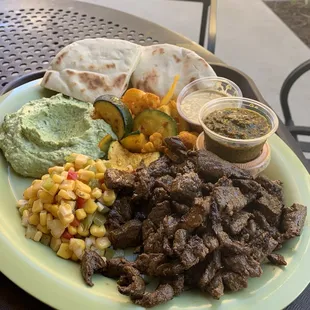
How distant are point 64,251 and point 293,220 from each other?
2.96 feet

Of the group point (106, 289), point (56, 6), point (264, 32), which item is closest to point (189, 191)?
point (106, 289)

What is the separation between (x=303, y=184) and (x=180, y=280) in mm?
794

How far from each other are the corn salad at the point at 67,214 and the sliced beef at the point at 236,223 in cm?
48

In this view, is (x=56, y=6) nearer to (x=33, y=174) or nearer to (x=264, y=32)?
(x=33, y=174)

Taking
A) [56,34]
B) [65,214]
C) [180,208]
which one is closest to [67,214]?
[65,214]

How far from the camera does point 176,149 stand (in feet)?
6.75

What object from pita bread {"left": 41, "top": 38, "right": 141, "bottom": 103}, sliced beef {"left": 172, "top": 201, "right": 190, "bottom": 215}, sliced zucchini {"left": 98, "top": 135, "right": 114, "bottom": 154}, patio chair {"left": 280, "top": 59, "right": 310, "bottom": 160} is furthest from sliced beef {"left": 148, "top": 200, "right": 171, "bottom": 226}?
patio chair {"left": 280, "top": 59, "right": 310, "bottom": 160}

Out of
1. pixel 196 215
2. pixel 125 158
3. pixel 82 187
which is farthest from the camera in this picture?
pixel 125 158

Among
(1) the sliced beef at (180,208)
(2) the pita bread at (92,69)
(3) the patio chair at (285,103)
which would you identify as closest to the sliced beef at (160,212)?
(1) the sliced beef at (180,208)

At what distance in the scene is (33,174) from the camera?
2115 millimetres

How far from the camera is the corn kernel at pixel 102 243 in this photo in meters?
1.82

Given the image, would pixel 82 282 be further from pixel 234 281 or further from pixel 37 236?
pixel 234 281

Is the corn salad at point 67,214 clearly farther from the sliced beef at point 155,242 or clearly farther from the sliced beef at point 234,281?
the sliced beef at point 234,281

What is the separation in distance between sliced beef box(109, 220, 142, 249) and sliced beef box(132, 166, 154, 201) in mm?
107
